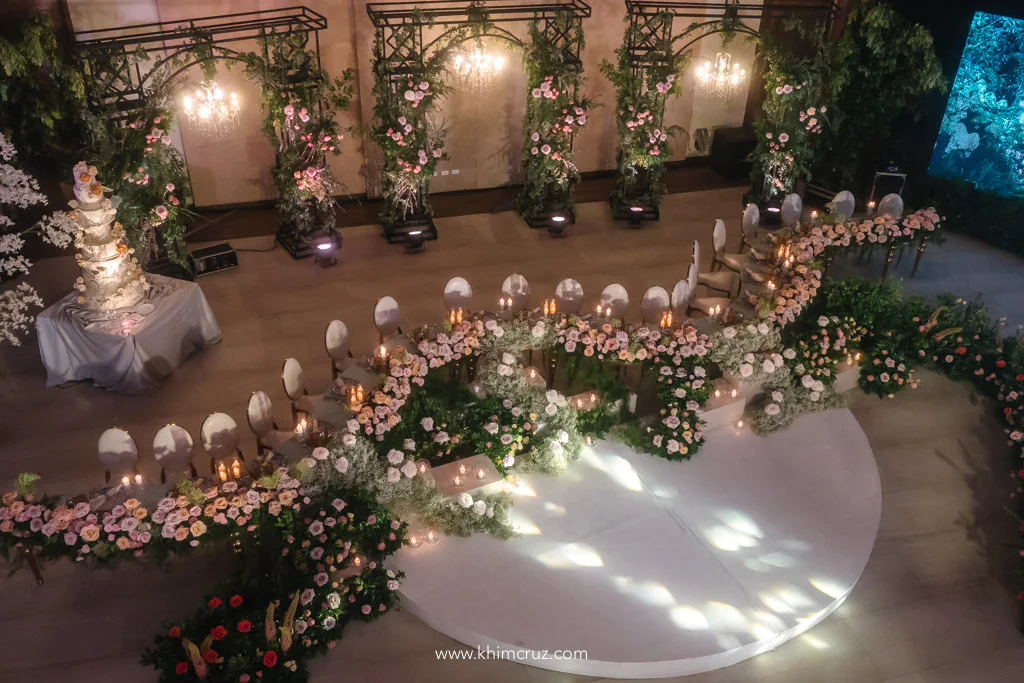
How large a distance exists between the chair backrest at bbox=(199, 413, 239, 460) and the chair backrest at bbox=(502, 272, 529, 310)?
9.08 feet

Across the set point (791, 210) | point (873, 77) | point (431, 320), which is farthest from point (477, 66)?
point (873, 77)

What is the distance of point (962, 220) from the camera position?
1053cm

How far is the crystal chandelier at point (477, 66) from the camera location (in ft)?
31.2

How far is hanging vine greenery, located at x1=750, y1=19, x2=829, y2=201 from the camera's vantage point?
9.65 m

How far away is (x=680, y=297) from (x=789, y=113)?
3.60 meters

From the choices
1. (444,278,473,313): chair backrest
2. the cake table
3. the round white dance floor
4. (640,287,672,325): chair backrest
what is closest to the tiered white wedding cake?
the cake table

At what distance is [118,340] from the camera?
23.8 ft

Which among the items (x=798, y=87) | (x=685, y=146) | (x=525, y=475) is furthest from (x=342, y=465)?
(x=685, y=146)

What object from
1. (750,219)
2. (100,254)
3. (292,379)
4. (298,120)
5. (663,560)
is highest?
(298,120)

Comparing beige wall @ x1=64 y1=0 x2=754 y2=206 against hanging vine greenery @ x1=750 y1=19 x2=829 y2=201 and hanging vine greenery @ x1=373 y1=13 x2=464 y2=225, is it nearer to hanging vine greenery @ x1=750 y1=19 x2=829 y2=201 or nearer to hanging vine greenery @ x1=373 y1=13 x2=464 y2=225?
hanging vine greenery @ x1=373 y1=13 x2=464 y2=225

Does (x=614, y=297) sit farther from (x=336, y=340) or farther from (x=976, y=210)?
(x=976, y=210)

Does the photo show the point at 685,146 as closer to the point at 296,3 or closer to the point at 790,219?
the point at 790,219

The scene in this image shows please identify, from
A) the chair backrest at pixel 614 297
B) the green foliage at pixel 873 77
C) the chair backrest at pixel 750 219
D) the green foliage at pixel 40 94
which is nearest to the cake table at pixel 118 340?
the green foliage at pixel 40 94

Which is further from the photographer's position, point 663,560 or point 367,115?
point 367,115
